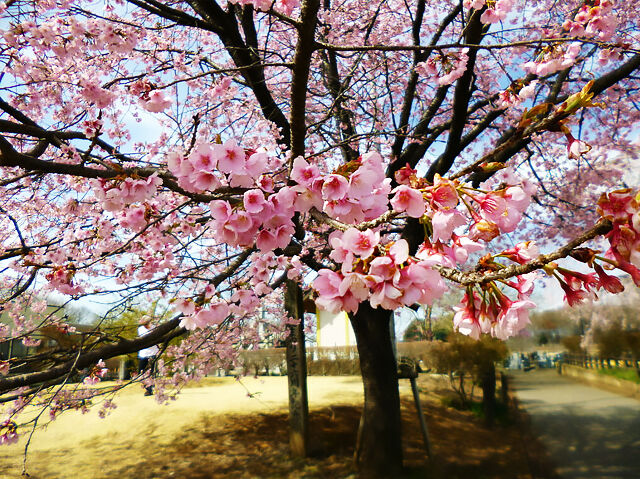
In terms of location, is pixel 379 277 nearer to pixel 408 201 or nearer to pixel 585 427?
pixel 408 201

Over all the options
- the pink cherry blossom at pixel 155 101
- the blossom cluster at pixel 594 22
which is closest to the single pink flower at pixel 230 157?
Answer: the pink cherry blossom at pixel 155 101

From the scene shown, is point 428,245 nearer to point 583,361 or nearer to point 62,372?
point 62,372

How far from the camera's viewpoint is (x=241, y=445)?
20.6 feet

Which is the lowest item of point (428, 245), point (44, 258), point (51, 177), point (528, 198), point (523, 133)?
point (428, 245)

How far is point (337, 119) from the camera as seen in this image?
6.18 meters

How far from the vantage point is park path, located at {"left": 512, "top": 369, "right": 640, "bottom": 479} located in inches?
204

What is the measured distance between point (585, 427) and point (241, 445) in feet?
19.4

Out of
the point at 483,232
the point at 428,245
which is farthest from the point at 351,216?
the point at 483,232

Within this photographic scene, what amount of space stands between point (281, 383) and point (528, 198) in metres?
12.8

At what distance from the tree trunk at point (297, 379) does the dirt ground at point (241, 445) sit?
0.26 metres

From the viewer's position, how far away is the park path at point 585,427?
17.0 ft

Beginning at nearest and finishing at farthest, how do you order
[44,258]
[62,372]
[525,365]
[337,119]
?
[62,372] < [44,258] < [337,119] < [525,365]

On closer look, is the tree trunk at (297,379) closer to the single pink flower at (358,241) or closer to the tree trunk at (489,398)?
the tree trunk at (489,398)

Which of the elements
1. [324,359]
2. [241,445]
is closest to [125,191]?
[241,445]
